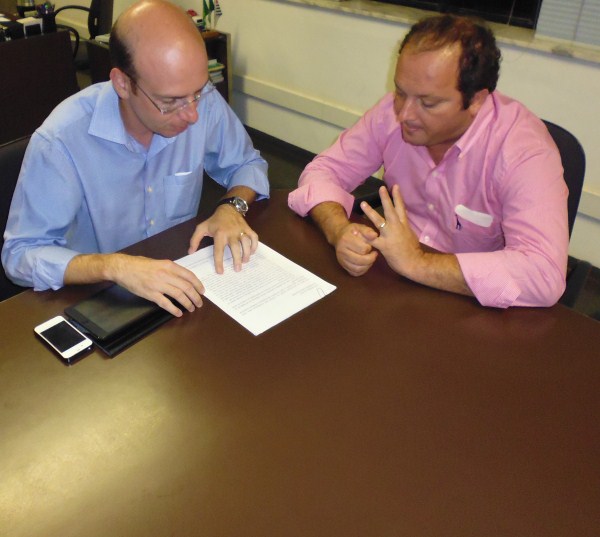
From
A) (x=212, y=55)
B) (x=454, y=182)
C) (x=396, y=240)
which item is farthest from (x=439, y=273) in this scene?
(x=212, y=55)

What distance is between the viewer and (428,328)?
3.39 ft

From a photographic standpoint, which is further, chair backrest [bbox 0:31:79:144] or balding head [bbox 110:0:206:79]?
chair backrest [bbox 0:31:79:144]

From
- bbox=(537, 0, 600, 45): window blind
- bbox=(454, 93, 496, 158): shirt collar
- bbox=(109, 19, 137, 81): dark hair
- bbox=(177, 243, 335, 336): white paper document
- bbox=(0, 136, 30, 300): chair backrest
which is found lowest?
bbox=(177, 243, 335, 336): white paper document

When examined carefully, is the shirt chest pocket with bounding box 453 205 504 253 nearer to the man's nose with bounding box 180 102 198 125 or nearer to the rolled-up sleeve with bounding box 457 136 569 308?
the rolled-up sleeve with bounding box 457 136 569 308

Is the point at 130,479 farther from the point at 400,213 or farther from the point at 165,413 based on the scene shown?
the point at 400,213

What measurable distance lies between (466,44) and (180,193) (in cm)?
85

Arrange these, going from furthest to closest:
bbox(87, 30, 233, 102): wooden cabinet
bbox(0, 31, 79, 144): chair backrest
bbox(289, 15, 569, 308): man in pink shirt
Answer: bbox(87, 30, 233, 102): wooden cabinet
bbox(0, 31, 79, 144): chair backrest
bbox(289, 15, 569, 308): man in pink shirt

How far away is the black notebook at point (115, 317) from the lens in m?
0.96

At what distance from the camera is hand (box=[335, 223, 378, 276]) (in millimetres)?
1171

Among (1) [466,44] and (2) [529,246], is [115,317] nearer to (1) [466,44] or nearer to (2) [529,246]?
(2) [529,246]

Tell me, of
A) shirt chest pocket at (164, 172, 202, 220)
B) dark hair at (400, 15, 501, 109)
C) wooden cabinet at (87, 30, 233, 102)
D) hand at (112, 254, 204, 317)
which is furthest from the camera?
wooden cabinet at (87, 30, 233, 102)

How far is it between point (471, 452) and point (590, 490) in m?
0.17

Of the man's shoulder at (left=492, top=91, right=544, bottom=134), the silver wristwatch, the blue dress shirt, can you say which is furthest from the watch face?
the man's shoulder at (left=492, top=91, right=544, bottom=134)

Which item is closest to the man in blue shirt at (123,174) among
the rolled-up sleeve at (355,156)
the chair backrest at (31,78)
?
the rolled-up sleeve at (355,156)
